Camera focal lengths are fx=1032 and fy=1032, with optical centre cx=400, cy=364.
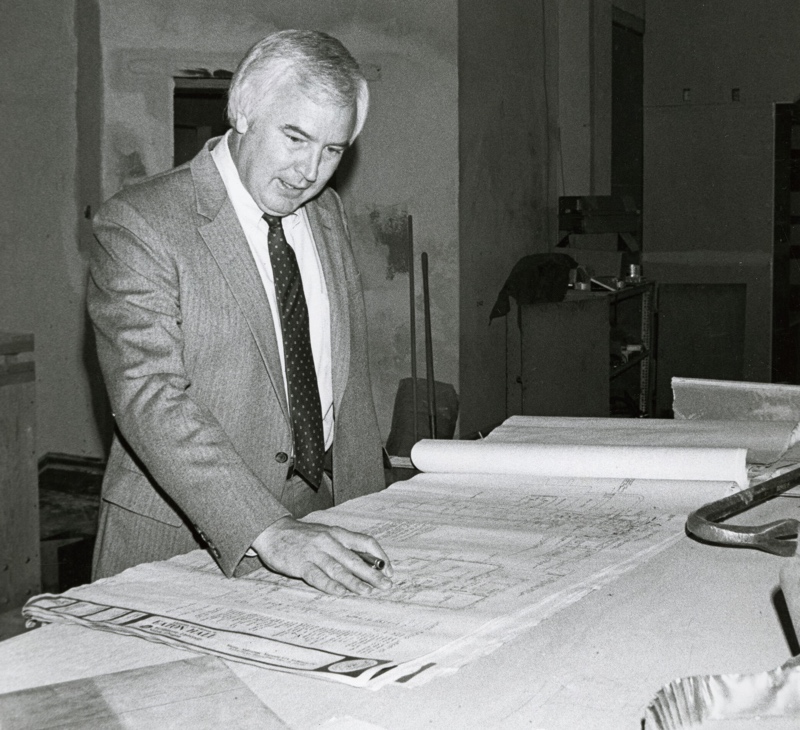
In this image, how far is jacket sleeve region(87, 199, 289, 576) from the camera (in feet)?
5.09

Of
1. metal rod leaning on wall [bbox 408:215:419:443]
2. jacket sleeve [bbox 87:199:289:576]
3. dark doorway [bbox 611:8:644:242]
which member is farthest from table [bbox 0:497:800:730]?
dark doorway [bbox 611:8:644:242]

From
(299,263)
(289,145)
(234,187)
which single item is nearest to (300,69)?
(289,145)

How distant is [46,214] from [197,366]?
4120mm

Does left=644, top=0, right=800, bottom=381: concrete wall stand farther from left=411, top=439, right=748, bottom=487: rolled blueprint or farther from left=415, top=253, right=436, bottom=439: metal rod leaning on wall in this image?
left=411, top=439, right=748, bottom=487: rolled blueprint

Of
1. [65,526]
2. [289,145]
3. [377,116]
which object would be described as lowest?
[65,526]

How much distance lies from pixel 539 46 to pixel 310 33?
610 centimetres

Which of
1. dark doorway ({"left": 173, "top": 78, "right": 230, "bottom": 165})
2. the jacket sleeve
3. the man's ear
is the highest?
dark doorway ({"left": 173, "top": 78, "right": 230, "bottom": 165})

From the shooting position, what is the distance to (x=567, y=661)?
1.08 meters

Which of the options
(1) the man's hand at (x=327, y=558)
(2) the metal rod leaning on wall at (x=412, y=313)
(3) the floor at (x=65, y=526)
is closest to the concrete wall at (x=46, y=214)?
(3) the floor at (x=65, y=526)

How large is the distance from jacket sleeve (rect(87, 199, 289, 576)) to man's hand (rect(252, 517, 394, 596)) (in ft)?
0.23

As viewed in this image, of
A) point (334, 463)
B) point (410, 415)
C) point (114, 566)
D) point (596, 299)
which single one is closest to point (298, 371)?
point (334, 463)

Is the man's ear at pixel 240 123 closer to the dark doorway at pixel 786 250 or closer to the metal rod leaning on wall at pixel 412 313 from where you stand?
the metal rod leaning on wall at pixel 412 313

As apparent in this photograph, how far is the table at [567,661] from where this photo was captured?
0.96 m

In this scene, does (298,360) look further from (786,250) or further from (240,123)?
(786,250)
